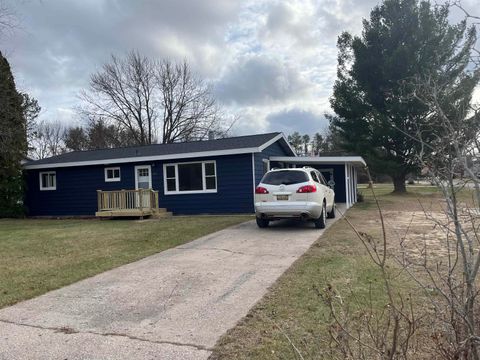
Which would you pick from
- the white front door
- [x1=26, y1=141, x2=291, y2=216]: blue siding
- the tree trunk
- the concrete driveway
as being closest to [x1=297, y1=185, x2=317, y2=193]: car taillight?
the concrete driveway

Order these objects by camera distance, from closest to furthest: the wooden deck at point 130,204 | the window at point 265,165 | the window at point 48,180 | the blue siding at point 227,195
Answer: the blue siding at point 227,195 → the wooden deck at point 130,204 → the window at point 265,165 → the window at point 48,180

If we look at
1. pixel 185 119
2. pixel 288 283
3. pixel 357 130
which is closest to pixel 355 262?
pixel 288 283

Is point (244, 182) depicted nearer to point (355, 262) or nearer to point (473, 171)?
point (355, 262)

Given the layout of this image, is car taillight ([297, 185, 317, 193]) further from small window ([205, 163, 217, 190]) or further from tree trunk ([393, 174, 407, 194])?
tree trunk ([393, 174, 407, 194])

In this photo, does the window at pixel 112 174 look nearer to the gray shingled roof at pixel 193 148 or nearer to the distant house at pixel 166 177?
the distant house at pixel 166 177

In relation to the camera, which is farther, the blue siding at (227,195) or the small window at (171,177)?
the small window at (171,177)

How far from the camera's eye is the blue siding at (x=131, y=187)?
1655 cm

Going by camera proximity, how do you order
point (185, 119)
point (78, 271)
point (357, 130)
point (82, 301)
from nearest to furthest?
point (82, 301), point (78, 271), point (357, 130), point (185, 119)

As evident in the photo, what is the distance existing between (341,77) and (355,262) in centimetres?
2708

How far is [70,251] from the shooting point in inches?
353

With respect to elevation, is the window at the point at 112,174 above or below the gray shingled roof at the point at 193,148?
below

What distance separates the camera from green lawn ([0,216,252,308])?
6.23 metres

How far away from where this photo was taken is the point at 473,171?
2.44 meters

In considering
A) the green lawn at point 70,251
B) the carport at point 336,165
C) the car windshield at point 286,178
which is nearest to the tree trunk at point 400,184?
the carport at point 336,165
